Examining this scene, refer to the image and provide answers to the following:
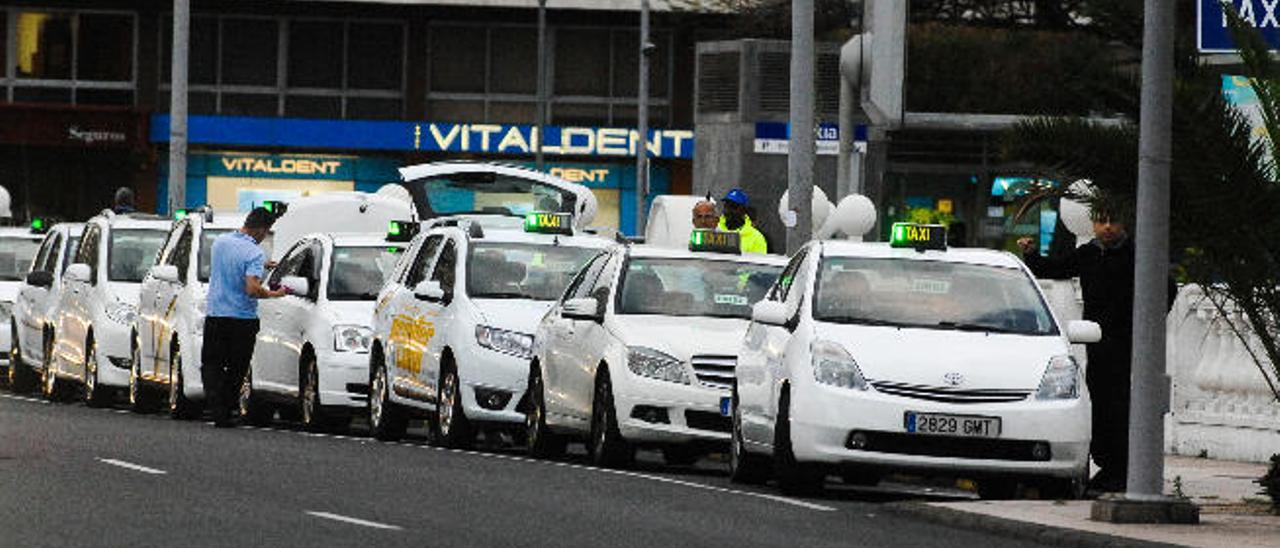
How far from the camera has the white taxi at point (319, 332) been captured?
27.9 meters

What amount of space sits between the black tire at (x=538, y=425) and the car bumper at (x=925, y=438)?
466cm

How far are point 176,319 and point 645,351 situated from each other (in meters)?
9.34

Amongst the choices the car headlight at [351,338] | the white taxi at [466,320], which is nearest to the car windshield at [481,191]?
the car headlight at [351,338]

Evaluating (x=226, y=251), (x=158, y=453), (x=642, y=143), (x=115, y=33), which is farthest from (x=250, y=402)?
(x=115, y=33)

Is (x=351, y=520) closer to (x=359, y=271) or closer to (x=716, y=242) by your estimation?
(x=716, y=242)

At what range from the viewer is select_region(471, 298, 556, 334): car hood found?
24922 mm

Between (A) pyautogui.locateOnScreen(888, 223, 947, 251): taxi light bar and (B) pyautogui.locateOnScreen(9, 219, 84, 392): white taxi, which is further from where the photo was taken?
(B) pyautogui.locateOnScreen(9, 219, 84, 392): white taxi

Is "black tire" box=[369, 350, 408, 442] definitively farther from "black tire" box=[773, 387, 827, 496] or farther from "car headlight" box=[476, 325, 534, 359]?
"black tire" box=[773, 387, 827, 496]

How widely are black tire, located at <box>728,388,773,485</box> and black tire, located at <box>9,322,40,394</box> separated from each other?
17.5 meters

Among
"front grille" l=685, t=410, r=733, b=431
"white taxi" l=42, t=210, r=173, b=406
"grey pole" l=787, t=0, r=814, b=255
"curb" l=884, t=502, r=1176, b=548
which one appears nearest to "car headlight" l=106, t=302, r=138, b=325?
"white taxi" l=42, t=210, r=173, b=406

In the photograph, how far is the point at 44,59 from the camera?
246 ft

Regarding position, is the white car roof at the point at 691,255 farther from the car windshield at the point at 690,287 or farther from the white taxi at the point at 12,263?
the white taxi at the point at 12,263

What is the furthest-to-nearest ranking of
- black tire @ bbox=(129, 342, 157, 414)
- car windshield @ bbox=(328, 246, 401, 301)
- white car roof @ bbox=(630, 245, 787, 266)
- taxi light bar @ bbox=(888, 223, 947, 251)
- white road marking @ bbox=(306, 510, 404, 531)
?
1. black tire @ bbox=(129, 342, 157, 414)
2. car windshield @ bbox=(328, 246, 401, 301)
3. white car roof @ bbox=(630, 245, 787, 266)
4. taxi light bar @ bbox=(888, 223, 947, 251)
5. white road marking @ bbox=(306, 510, 404, 531)

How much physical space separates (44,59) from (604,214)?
41.2 ft
